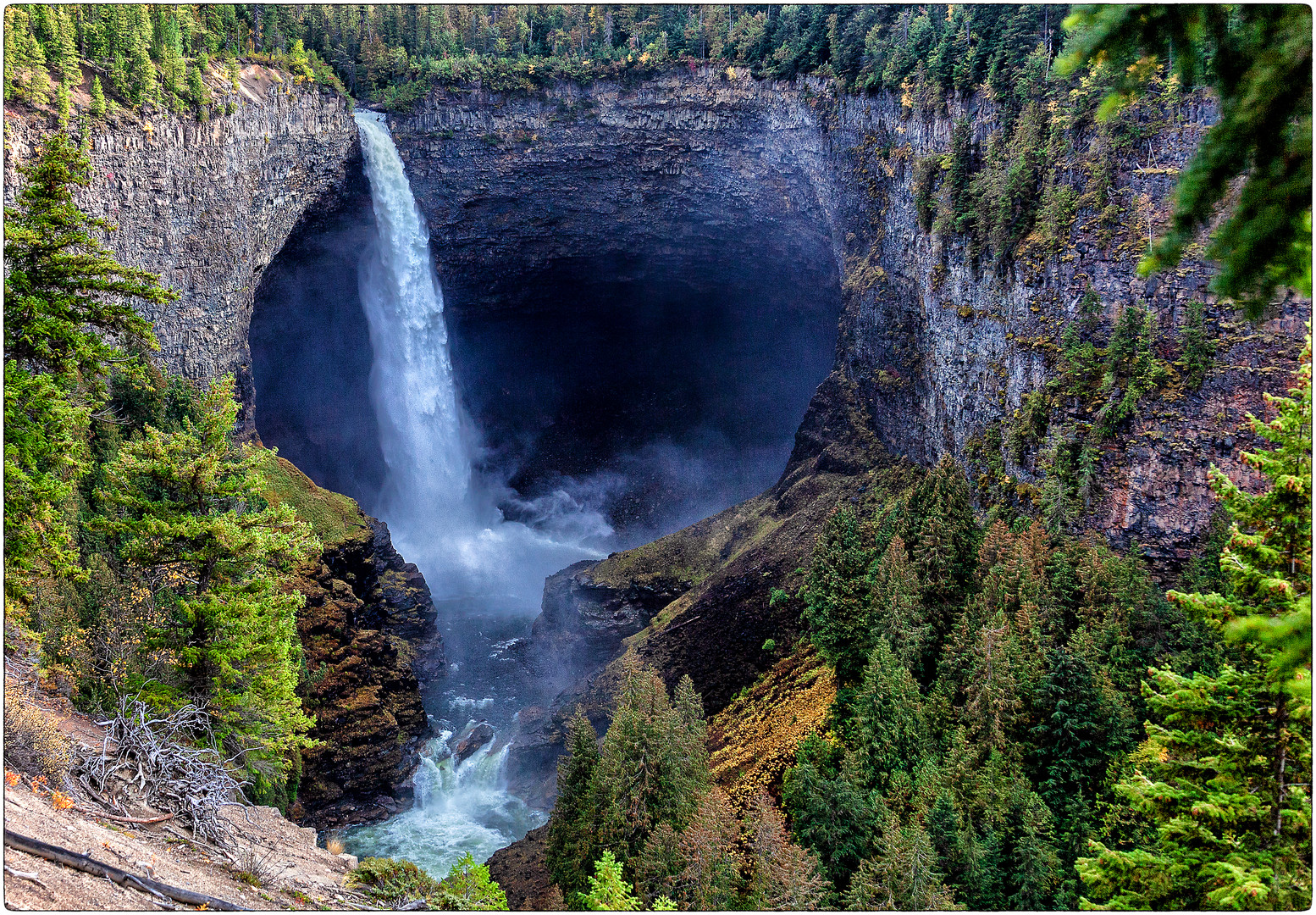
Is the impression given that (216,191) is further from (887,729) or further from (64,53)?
(887,729)

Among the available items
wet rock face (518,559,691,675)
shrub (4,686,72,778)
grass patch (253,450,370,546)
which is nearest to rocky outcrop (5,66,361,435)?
grass patch (253,450,370,546)

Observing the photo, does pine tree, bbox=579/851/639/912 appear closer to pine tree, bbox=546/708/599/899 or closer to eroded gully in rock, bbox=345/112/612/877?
pine tree, bbox=546/708/599/899

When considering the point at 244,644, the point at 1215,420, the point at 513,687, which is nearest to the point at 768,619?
the point at 513,687

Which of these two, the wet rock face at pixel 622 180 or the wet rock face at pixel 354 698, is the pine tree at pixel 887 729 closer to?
the wet rock face at pixel 354 698

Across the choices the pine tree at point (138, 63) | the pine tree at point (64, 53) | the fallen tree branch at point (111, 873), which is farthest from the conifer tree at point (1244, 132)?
the pine tree at point (138, 63)

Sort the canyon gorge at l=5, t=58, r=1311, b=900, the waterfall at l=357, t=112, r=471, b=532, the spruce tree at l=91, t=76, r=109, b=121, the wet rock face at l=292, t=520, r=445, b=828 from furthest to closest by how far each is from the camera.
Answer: the waterfall at l=357, t=112, r=471, b=532, the spruce tree at l=91, t=76, r=109, b=121, the wet rock face at l=292, t=520, r=445, b=828, the canyon gorge at l=5, t=58, r=1311, b=900

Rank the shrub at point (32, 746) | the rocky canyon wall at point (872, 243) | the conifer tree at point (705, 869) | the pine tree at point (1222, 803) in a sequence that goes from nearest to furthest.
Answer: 1. the pine tree at point (1222, 803)
2. the shrub at point (32, 746)
3. the conifer tree at point (705, 869)
4. the rocky canyon wall at point (872, 243)

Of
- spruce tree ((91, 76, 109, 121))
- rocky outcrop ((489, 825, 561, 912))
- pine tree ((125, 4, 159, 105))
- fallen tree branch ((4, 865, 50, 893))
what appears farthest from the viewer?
pine tree ((125, 4, 159, 105))
